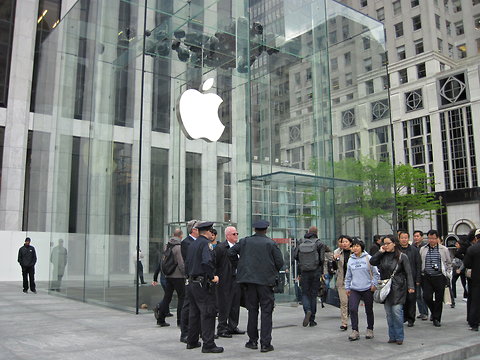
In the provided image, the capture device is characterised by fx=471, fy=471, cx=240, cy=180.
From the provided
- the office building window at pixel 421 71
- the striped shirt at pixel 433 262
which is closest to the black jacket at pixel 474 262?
the striped shirt at pixel 433 262

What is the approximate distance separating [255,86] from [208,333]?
9129mm

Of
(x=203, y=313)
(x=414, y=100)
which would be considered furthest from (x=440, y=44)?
(x=203, y=313)

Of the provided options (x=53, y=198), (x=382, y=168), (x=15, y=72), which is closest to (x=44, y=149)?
(x=53, y=198)

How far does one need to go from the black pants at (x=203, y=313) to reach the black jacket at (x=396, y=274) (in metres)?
2.74

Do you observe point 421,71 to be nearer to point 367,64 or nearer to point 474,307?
point 367,64

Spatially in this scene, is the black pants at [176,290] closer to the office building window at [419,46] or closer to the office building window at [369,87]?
the office building window at [369,87]

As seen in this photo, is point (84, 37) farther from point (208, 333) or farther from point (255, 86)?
point (208, 333)

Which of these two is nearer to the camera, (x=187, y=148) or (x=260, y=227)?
(x=260, y=227)

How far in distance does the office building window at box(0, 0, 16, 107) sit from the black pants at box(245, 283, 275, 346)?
74.2ft

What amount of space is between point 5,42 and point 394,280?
25.1 m

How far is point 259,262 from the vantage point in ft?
22.7

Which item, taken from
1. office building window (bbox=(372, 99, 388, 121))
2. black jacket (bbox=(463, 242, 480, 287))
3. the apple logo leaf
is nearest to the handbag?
black jacket (bbox=(463, 242, 480, 287))

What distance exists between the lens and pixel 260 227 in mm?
7098

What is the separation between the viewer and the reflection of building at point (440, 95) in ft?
162
